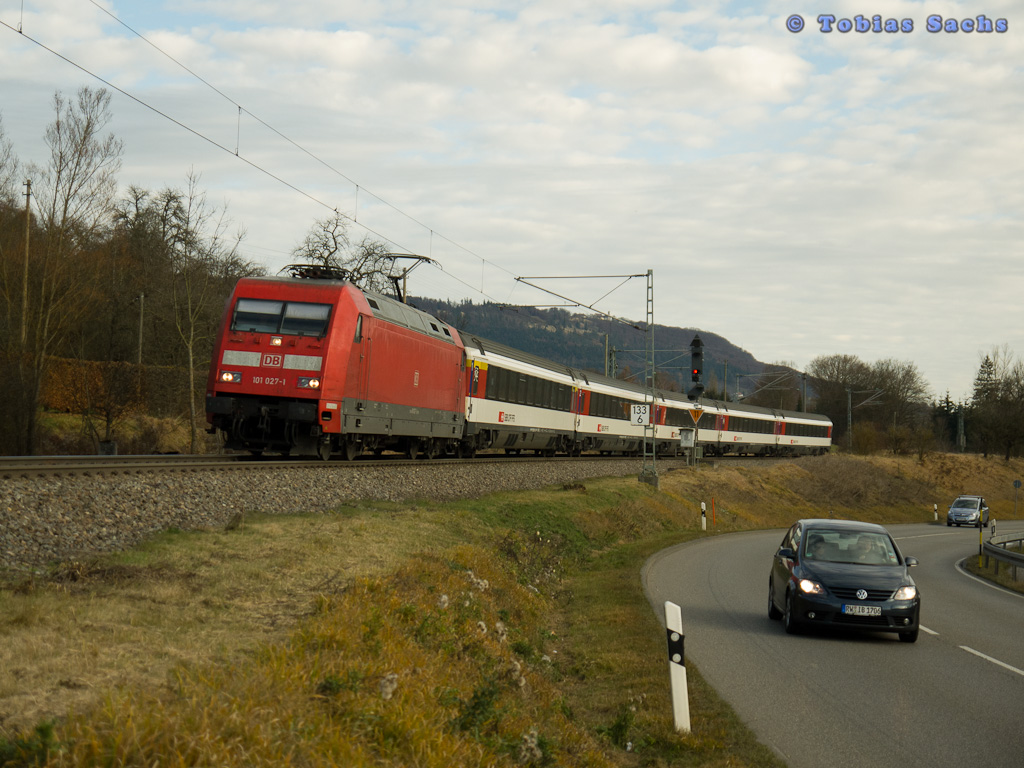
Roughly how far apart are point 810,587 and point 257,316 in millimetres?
12341

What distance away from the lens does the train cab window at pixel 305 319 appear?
19.5m

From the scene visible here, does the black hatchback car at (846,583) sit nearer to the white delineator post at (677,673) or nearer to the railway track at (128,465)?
the white delineator post at (677,673)

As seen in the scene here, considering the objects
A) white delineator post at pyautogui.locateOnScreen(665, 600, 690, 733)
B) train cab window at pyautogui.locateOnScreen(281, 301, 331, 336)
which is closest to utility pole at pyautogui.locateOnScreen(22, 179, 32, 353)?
train cab window at pyautogui.locateOnScreen(281, 301, 331, 336)

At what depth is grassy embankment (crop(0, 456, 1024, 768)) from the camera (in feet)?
15.5

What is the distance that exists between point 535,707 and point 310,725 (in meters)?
3.55

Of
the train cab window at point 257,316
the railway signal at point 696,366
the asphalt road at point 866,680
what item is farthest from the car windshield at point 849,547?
the railway signal at point 696,366

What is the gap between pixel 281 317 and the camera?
19.7 m

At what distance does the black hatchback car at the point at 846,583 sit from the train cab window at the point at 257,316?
11136mm

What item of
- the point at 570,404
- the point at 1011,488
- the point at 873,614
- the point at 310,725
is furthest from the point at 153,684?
the point at 1011,488

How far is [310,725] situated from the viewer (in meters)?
5.06

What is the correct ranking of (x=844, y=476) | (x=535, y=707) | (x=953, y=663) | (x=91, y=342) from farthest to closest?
(x=844, y=476), (x=91, y=342), (x=953, y=663), (x=535, y=707)

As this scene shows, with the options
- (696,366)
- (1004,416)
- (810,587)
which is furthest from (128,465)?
(1004,416)

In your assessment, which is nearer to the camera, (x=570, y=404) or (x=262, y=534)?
(x=262, y=534)

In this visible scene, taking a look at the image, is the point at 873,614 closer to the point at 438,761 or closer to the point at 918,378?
the point at 438,761
